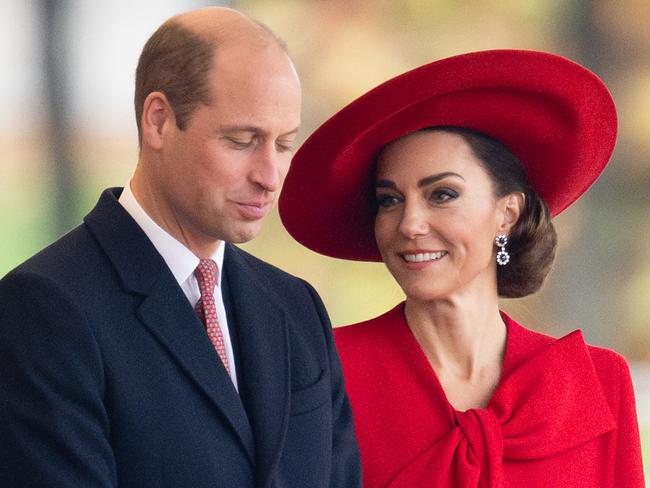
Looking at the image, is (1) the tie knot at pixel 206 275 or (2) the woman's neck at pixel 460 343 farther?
(2) the woman's neck at pixel 460 343

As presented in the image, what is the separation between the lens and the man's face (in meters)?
1.25

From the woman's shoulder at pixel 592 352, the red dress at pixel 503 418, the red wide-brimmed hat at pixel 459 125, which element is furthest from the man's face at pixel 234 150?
the woman's shoulder at pixel 592 352

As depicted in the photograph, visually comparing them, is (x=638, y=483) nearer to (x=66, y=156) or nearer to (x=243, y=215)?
(x=243, y=215)

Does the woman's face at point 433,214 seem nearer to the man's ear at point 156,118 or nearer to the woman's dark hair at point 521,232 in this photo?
the woman's dark hair at point 521,232

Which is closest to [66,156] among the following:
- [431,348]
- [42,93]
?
[42,93]

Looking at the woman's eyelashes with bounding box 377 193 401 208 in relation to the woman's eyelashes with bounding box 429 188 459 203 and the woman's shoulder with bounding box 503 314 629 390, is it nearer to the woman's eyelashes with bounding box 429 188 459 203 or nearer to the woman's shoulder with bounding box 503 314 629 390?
the woman's eyelashes with bounding box 429 188 459 203

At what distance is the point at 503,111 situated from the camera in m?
1.84

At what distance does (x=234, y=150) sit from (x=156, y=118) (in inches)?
4.2

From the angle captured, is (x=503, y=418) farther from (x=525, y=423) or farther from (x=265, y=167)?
(x=265, y=167)

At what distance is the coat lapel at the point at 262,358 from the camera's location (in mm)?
1304

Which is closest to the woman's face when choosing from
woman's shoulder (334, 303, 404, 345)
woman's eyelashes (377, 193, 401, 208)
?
woman's eyelashes (377, 193, 401, 208)

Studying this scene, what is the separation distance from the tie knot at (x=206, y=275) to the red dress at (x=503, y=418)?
53cm

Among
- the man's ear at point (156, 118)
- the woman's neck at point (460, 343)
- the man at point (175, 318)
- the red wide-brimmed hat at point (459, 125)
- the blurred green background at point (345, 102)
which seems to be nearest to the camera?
the man at point (175, 318)

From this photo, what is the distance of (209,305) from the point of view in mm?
1355
